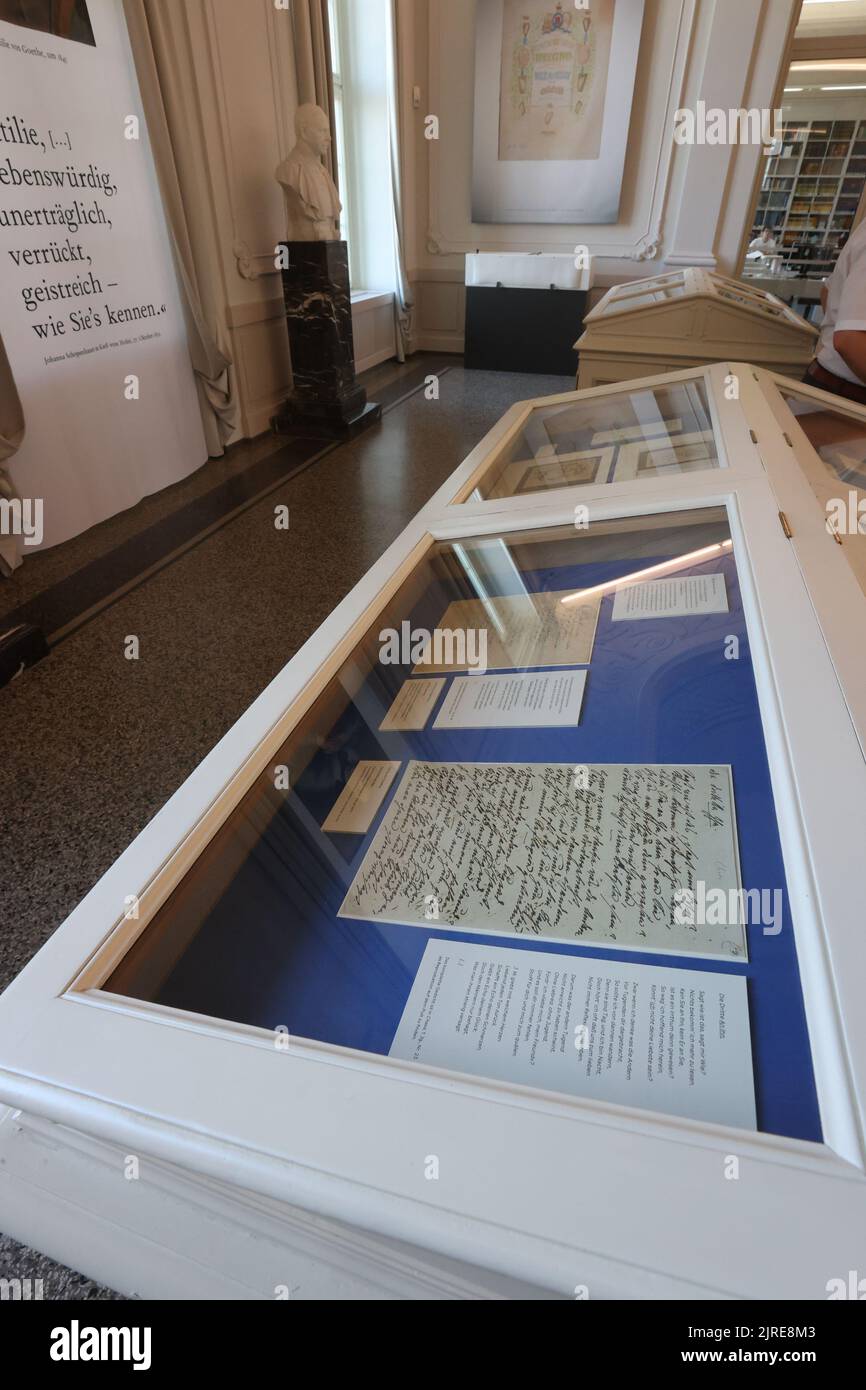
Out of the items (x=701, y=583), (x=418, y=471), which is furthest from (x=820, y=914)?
(x=418, y=471)

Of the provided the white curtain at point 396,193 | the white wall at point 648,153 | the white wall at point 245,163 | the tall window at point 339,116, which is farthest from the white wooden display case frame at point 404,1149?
the white curtain at point 396,193

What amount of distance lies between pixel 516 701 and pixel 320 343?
4.74 metres

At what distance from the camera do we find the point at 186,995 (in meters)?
0.64

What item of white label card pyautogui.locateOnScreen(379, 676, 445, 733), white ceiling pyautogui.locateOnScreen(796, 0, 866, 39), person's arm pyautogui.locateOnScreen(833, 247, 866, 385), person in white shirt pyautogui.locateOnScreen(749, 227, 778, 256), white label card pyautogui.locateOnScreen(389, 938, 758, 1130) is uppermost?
white ceiling pyautogui.locateOnScreen(796, 0, 866, 39)

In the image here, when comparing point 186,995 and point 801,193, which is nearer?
point 186,995

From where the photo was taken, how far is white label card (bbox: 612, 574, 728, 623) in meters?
1.17

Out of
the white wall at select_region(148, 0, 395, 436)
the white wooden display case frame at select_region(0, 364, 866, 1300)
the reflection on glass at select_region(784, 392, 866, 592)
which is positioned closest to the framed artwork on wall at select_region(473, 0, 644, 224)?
the white wall at select_region(148, 0, 395, 436)

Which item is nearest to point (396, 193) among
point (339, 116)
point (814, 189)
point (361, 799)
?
point (339, 116)

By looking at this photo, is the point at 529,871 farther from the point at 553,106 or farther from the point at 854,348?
the point at 553,106

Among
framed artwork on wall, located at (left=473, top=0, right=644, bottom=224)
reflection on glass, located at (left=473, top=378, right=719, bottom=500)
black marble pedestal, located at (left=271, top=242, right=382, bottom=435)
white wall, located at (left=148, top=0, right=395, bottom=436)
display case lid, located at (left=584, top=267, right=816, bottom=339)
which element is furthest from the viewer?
framed artwork on wall, located at (left=473, top=0, right=644, bottom=224)

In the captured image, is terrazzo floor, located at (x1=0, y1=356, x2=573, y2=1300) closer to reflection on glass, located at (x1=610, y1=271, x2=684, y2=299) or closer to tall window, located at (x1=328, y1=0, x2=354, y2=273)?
reflection on glass, located at (x1=610, y1=271, x2=684, y2=299)

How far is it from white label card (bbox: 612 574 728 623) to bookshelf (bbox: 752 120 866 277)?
1108 cm
